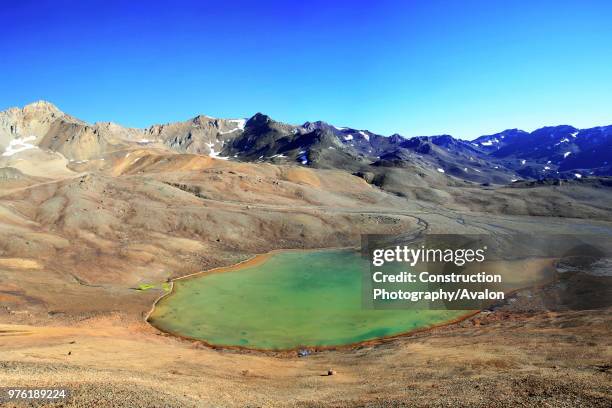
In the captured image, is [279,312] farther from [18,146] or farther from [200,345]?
[18,146]

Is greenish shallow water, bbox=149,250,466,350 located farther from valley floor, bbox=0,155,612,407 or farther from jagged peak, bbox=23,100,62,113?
jagged peak, bbox=23,100,62,113

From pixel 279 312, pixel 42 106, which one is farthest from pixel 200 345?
pixel 42 106

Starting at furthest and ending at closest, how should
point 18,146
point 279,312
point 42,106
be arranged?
point 42,106
point 18,146
point 279,312

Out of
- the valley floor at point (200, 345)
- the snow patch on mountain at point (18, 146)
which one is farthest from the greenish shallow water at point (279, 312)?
the snow patch on mountain at point (18, 146)

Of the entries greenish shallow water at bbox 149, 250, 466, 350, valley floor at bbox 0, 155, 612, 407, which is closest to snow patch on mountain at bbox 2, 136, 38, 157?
valley floor at bbox 0, 155, 612, 407

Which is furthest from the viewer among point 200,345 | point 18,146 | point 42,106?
point 42,106

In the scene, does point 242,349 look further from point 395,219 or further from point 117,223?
point 395,219

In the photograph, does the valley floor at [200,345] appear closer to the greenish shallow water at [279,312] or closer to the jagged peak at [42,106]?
the greenish shallow water at [279,312]

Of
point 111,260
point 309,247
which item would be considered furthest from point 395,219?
point 111,260
